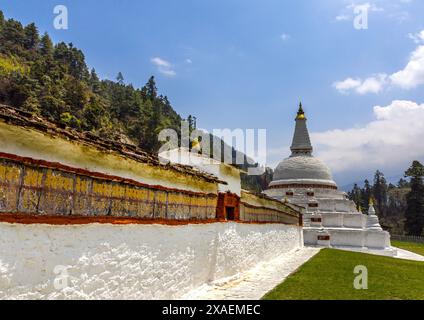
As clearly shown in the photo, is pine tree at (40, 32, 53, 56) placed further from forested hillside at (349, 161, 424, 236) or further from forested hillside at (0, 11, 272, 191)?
forested hillside at (349, 161, 424, 236)

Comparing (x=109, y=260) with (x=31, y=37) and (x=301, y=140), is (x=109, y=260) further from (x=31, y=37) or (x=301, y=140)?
(x=31, y=37)

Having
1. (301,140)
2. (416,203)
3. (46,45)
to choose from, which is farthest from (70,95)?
(416,203)

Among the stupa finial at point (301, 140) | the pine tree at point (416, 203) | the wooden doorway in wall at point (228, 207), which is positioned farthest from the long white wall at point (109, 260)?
the pine tree at point (416, 203)

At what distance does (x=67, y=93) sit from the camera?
65.4 meters

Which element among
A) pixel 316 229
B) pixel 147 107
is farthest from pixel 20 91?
pixel 316 229

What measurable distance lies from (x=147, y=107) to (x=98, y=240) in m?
83.2

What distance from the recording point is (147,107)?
86.1 metres

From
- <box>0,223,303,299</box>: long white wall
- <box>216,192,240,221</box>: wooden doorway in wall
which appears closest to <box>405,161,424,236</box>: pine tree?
<box>216,192,240,221</box>: wooden doorway in wall

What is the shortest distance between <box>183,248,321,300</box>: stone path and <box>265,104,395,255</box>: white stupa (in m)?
14.3

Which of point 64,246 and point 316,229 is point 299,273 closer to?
point 64,246

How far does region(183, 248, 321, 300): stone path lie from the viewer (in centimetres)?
780

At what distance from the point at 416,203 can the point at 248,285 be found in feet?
150

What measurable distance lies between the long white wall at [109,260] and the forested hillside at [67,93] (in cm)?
3027

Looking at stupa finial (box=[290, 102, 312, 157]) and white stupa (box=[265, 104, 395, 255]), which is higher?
stupa finial (box=[290, 102, 312, 157])
